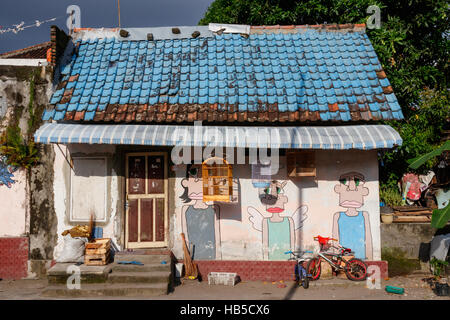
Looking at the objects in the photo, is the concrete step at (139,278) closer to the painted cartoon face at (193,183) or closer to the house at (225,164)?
the house at (225,164)

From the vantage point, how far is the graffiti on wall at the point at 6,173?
806cm

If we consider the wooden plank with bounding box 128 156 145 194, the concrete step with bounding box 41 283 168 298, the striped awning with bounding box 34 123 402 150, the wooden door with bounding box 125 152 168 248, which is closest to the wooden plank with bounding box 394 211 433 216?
the striped awning with bounding box 34 123 402 150

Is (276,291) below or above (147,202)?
below

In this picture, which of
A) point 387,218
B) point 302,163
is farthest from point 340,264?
point 302,163

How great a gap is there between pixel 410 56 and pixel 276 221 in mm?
7287

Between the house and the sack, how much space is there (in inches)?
20.2

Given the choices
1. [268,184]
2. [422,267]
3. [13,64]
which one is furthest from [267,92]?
[13,64]

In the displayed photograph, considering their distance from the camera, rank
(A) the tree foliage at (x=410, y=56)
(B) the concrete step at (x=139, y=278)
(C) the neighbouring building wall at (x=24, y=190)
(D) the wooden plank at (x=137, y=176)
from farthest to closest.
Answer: (A) the tree foliage at (x=410, y=56), (D) the wooden plank at (x=137, y=176), (C) the neighbouring building wall at (x=24, y=190), (B) the concrete step at (x=139, y=278)

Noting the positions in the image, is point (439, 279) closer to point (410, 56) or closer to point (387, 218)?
point (387, 218)

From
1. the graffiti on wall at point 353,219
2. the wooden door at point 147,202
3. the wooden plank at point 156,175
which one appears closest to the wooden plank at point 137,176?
the wooden door at point 147,202

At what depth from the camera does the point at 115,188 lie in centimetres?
785

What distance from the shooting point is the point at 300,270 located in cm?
727

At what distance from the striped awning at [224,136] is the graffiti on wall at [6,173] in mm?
1732

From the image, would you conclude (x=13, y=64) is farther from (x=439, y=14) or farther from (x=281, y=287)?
(x=439, y=14)
